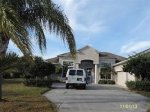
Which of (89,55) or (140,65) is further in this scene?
(89,55)

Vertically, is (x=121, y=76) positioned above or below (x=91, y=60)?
below

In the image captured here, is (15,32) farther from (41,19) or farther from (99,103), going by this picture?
(99,103)

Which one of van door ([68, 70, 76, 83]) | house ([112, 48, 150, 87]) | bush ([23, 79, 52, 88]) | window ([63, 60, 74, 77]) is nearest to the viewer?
van door ([68, 70, 76, 83])

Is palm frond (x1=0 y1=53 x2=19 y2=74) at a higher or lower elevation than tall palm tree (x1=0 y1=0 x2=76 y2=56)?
lower

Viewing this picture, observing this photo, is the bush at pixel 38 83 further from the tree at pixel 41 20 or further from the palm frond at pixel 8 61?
the palm frond at pixel 8 61

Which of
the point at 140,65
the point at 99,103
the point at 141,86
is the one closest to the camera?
the point at 99,103

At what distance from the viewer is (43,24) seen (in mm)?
12375

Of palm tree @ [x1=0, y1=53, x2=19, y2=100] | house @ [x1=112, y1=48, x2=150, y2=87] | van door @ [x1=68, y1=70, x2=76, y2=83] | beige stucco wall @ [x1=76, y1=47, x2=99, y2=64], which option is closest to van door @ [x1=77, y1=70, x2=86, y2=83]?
van door @ [x1=68, y1=70, x2=76, y2=83]

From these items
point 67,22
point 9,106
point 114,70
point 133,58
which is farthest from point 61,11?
point 114,70

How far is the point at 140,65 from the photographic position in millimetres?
22281

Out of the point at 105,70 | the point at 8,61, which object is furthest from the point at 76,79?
the point at 105,70

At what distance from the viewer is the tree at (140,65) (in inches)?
875

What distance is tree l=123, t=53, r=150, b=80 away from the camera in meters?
22.2

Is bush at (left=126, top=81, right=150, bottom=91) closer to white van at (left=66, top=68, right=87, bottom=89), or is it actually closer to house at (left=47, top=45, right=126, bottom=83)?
white van at (left=66, top=68, right=87, bottom=89)
